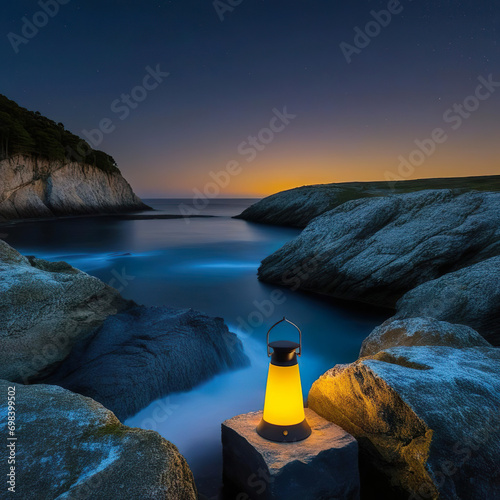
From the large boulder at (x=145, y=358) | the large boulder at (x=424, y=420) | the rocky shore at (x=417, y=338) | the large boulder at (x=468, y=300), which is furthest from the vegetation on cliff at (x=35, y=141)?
the large boulder at (x=424, y=420)

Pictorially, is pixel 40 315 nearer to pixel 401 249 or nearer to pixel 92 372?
pixel 92 372

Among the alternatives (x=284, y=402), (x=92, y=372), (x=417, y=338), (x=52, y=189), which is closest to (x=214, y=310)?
(x=92, y=372)

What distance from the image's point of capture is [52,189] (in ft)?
148

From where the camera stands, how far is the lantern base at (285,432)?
2.98 m

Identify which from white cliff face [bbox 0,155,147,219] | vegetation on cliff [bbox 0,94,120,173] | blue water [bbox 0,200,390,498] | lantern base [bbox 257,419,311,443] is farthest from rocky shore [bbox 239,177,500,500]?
vegetation on cliff [bbox 0,94,120,173]

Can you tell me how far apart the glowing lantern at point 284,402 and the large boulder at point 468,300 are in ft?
14.0

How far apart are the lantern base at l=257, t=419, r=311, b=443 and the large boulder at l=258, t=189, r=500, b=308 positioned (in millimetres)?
6682

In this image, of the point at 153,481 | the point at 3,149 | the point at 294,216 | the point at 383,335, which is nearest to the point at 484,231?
the point at 383,335

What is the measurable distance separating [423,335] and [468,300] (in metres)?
2.31

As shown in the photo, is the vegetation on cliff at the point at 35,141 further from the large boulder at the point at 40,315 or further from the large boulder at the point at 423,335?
the large boulder at the point at 423,335

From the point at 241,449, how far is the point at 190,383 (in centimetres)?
215

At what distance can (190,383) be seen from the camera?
16.6 feet

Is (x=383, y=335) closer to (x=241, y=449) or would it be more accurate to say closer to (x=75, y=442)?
(x=241, y=449)

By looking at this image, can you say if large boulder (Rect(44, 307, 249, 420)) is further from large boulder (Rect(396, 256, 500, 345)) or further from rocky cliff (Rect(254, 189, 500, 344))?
rocky cliff (Rect(254, 189, 500, 344))
